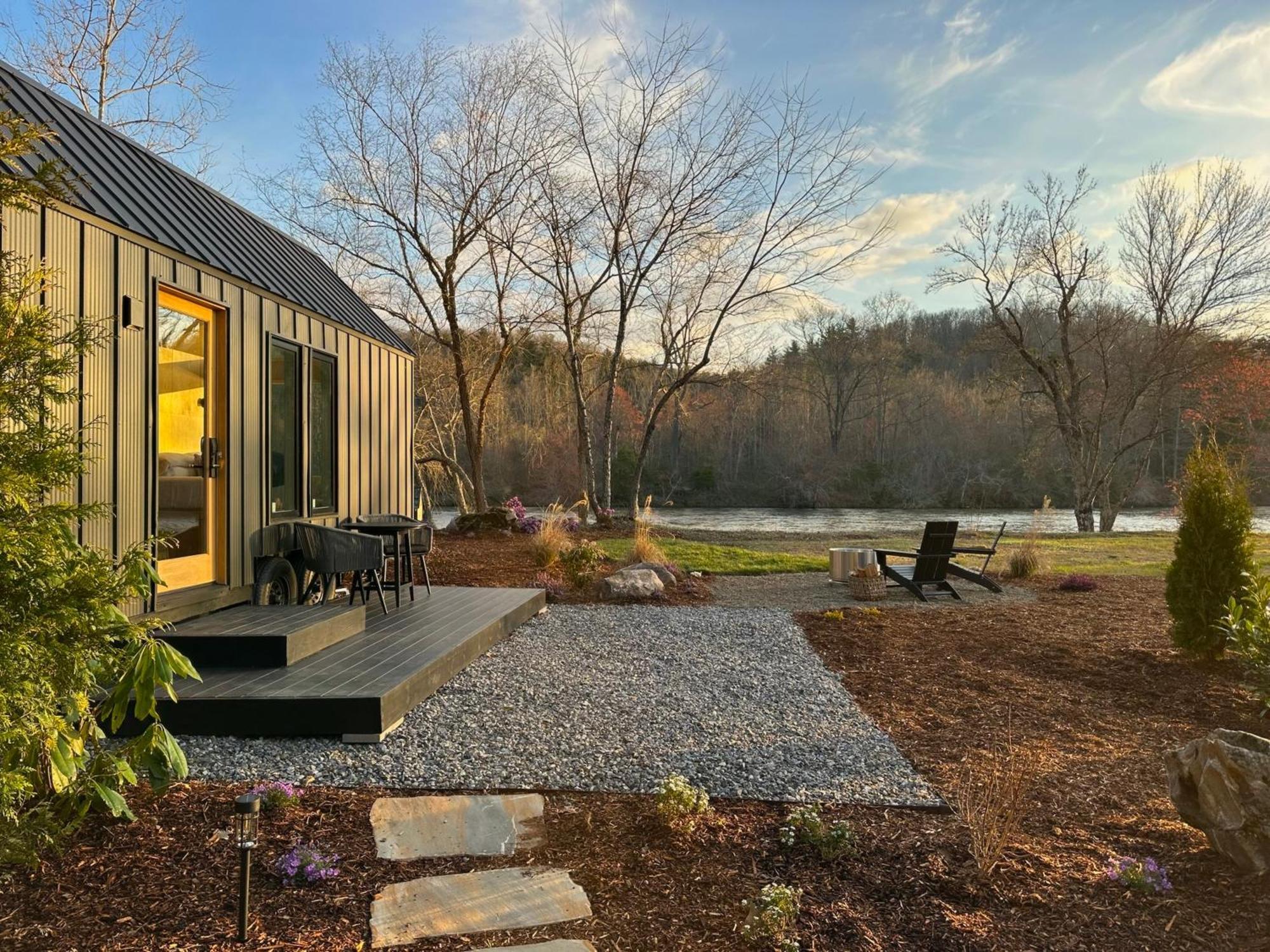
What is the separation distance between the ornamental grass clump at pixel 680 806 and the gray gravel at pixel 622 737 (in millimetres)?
282

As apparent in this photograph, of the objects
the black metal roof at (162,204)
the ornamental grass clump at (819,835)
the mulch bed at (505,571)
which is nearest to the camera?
the ornamental grass clump at (819,835)

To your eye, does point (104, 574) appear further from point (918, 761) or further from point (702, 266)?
point (702, 266)

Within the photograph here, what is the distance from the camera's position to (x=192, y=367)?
14.9 feet

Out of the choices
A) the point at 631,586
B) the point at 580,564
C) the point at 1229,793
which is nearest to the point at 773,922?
the point at 1229,793

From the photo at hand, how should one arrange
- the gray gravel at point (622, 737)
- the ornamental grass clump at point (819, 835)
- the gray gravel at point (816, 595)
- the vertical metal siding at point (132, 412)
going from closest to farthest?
the ornamental grass clump at point (819, 835), the gray gravel at point (622, 737), the vertical metal siding at point (132, 412), the gray gravel at point (816, 595)

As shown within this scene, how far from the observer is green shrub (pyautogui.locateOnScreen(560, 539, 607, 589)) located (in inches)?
302

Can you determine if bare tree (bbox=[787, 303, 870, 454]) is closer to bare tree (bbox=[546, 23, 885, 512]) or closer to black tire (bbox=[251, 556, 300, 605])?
bare tree (bbox=[546, 23, 885, 512])

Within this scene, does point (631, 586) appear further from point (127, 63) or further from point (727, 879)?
point (127, 63)

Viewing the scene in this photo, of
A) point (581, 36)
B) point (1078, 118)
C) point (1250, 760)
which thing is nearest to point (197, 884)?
point (1250, 760)

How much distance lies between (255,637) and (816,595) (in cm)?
567

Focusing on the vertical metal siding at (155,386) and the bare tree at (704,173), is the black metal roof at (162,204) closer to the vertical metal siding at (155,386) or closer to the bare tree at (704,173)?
the vertical metal siding at (155,386)

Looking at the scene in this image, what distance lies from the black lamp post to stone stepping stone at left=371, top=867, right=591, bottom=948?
300 mm

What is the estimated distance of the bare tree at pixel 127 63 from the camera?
11.6 m

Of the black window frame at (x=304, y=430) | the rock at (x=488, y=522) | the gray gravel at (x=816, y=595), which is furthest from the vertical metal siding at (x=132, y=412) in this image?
the rock at (x=488, y=522)
